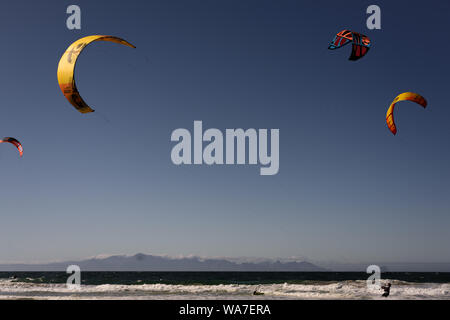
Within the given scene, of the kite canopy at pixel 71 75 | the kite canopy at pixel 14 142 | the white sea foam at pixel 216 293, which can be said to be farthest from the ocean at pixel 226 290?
the kite canopy at pixel 71 75

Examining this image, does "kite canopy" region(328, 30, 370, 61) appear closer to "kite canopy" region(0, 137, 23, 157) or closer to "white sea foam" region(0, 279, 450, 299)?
"white sea foam" region(0, 279, 450, 299)

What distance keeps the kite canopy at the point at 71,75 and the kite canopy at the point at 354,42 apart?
762 cm

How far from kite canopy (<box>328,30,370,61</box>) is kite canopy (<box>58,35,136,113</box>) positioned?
762 cm

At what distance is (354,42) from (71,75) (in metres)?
9.16

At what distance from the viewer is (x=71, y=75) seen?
11.4 m

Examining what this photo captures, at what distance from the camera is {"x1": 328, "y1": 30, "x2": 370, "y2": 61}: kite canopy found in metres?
13.5

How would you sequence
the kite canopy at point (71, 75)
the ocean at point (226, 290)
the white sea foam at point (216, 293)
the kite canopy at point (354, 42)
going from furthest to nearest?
the ocean at point (226, 290) → the white sea foam at point (216, 293) → the kite canopy at point (354, 42) → the kite canopy at point (71, 75)

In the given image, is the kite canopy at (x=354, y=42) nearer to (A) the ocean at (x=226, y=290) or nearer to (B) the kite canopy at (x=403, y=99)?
(B) the kite canopy at (x=403, y=99)

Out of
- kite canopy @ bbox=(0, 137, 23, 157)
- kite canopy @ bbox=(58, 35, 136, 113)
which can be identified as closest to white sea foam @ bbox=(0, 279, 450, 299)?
kite canopy @ bbox=(0, 137, 23, 157)

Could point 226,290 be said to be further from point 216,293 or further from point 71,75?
point 71,75

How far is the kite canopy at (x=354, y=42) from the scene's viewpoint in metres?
13.5

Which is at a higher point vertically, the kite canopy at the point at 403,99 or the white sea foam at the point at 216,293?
the kite canopy at the point at 403,99
